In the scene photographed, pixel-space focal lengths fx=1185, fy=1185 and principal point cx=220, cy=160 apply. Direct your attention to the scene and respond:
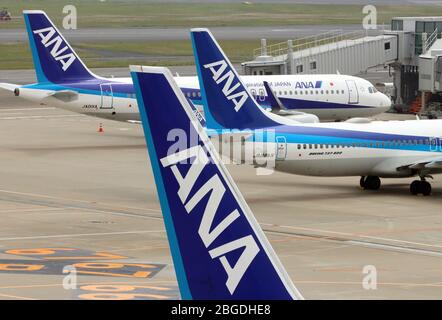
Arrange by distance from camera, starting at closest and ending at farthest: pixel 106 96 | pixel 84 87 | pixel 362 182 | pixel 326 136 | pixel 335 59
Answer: pixel 326 136, pixel 362 182, pixel 84 87, pixel 106 96, pixel 335 59

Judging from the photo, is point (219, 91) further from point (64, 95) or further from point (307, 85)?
point (307, 85)

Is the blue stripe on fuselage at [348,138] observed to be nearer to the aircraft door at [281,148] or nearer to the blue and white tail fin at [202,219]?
the aircraft door at [281,148]

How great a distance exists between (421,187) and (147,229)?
13.0 m

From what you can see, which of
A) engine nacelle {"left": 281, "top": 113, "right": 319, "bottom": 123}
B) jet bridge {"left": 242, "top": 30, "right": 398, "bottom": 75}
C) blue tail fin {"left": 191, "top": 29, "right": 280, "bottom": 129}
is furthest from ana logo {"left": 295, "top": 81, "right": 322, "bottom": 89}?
blue tail fin {"left": 191, "top": 29, "right": 280, "bottom": 129}

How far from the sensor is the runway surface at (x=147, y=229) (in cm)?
3009

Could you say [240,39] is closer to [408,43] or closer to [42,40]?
[408,43]

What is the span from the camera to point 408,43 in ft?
254

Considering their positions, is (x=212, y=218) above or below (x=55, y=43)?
above

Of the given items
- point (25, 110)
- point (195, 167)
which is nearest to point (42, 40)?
point (25, 110)

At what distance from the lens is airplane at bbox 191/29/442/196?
44.8m

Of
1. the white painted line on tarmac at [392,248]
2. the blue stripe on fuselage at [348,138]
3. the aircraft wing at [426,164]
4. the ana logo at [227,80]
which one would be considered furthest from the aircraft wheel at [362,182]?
the white painted line on tarmac at [392,248]

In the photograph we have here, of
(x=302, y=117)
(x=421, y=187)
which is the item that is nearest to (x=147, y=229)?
(x=421, y=187)

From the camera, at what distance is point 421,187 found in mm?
47031

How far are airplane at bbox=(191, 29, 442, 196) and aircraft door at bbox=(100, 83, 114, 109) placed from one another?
676 inches
